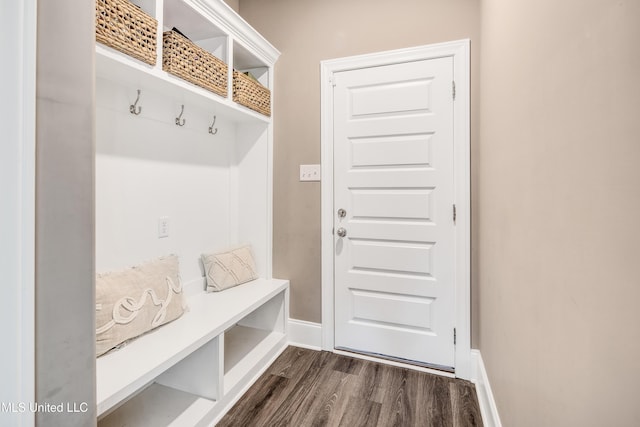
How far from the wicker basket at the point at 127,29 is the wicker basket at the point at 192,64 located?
0.11 meters

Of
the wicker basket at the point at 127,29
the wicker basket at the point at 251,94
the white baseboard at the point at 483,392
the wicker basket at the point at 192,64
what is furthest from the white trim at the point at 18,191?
the white baseboard at the point at 483,392

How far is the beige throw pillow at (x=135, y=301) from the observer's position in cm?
133

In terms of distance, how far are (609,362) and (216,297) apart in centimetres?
192

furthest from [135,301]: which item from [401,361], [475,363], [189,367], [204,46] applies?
[475,363]

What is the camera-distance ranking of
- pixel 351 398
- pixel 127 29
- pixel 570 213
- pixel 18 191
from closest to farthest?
pixel 18 191 < pixel 570 213 < pixel 127 29 < pixel 351 398

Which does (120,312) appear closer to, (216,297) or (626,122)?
(216,297)

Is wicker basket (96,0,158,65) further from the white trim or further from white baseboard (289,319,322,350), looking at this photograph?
white baseboard (289,319,322,350)

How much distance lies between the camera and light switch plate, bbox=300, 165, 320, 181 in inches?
91.1

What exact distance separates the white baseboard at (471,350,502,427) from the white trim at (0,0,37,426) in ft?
5.54

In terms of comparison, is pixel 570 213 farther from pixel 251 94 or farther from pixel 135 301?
pixel 251 94

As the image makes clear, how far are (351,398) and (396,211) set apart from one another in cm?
119

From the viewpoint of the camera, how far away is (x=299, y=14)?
2.35m

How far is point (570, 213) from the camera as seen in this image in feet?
2.33

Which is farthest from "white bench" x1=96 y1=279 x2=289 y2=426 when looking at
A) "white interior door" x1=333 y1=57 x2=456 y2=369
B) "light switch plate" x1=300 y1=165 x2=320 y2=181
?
"light switch plate" x1=300 y1=165 x2=320 y2=181
